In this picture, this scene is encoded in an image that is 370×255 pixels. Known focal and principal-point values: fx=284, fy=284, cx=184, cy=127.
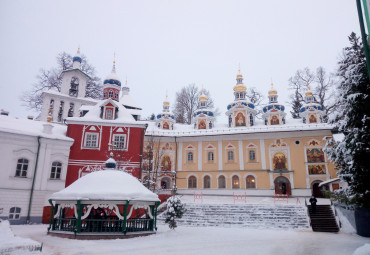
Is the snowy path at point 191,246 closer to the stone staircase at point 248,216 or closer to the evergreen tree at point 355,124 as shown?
the evergreen tree at point 355,124

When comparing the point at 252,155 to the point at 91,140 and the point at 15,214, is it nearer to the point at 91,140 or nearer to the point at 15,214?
the point at 91,140

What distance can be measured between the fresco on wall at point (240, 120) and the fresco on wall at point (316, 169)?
27.7 feet

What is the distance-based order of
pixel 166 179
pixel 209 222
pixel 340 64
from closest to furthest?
1. pixel 340 64
2. pixel 209 222
3. pixel 166 179

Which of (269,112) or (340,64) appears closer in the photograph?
(340,64)

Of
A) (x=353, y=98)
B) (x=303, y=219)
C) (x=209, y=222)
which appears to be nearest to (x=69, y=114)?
(x=209, y=222)

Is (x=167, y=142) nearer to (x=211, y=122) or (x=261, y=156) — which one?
(x=211, y=122)

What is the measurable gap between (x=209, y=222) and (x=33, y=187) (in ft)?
39.8

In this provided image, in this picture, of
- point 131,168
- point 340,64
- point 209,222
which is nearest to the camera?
point 340,64

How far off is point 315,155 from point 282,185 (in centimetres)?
449

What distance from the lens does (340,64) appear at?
1425cm

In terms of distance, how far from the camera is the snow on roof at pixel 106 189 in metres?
12.1

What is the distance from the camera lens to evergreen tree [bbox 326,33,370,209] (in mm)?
12273

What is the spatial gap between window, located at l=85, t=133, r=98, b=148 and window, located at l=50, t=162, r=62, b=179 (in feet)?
9.35

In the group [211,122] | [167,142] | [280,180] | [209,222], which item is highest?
[211,122]
